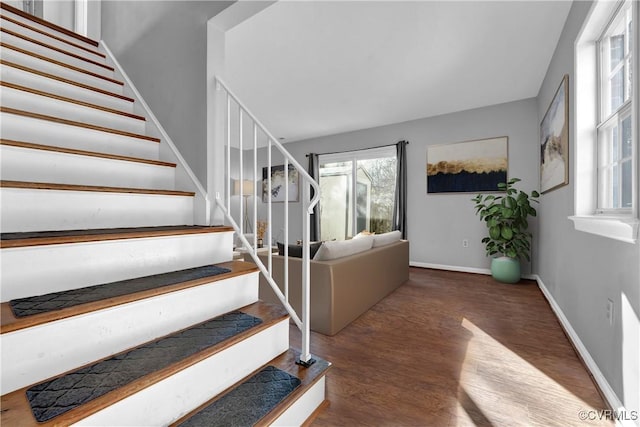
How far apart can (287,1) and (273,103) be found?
84.4 inches

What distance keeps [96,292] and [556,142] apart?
12.1ft

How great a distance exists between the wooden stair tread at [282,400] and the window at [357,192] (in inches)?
169

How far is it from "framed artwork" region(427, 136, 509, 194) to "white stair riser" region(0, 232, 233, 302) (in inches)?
164

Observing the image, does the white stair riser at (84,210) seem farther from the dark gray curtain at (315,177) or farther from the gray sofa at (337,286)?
the dark gray curtain at (315,177)

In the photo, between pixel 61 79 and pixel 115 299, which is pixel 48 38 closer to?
pixel 61 79

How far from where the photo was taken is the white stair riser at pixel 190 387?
847 millimetres

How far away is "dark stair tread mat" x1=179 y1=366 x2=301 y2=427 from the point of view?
999 mm

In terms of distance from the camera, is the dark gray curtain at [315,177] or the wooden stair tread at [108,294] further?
the dark gray curtain at [315,177]

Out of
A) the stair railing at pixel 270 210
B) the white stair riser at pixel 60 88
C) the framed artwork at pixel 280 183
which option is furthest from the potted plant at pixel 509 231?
the white stair riser at pixel 60 88

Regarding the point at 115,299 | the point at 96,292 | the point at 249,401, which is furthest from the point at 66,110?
the point at 249,401

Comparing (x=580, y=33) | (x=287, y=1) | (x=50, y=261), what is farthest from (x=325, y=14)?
(x=50, y=261)

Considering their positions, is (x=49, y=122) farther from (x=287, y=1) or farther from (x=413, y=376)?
(x=413, y=376)

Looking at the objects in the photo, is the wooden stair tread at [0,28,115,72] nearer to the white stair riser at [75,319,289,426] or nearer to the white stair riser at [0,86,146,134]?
the white stair riser at [0,86,146,134]

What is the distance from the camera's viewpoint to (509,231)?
147 inches
